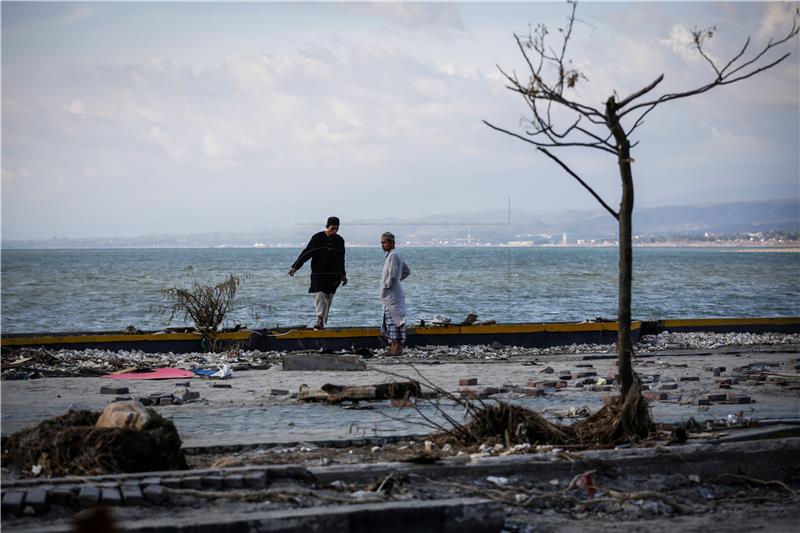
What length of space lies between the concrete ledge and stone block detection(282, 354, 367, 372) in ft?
25.4

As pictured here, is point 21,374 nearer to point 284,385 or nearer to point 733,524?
point 284,385

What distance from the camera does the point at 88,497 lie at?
5.85m

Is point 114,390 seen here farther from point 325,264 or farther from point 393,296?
point 325,264

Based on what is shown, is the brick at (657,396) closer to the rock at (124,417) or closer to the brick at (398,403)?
the brick at (398,403)

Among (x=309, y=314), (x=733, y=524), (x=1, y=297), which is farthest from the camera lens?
(x=1, y=297)

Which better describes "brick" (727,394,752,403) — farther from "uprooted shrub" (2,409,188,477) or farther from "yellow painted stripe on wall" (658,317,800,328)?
"yellow painted stripe on wall" (658,317,800,328)

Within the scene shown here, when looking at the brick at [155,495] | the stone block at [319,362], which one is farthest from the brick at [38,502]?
the stone block at [319,362]

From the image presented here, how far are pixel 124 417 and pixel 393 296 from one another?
29.4ft

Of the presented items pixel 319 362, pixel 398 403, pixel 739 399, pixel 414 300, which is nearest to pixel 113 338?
pixel 319 362

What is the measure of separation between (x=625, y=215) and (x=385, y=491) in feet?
10.4

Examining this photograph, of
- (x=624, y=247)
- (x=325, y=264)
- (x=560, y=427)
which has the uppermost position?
(x=624, y=247)

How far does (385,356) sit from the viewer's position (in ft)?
51.3

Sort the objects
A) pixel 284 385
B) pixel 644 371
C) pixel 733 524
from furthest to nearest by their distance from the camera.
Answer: pixel 644 371
pixel 284 385
pixel 733 524

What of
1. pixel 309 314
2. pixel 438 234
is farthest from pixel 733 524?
pixel 438 234
